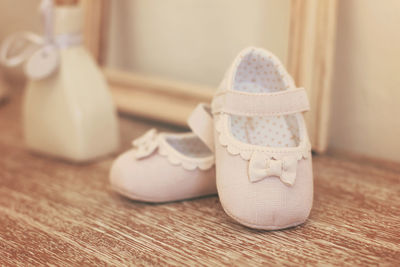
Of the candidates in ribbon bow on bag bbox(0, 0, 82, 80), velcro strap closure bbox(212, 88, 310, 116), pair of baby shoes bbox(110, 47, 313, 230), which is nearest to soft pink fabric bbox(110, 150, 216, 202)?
pair of baby shoes bbox(110, 47, 313, 230)

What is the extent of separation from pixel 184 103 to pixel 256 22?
0.23 m

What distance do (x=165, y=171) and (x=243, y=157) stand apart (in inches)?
5.6

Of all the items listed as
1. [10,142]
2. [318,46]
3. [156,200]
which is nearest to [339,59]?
[318,46]

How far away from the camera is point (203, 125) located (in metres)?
0.73

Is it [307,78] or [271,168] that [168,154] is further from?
[307,78]

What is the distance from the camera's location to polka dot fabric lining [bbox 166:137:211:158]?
0.79 metres

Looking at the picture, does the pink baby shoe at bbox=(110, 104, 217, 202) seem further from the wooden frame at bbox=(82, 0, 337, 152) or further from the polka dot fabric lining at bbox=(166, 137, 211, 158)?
the wooden frame at bbox=(82, 0, 337, 152)

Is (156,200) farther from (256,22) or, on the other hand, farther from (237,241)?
(256,22)

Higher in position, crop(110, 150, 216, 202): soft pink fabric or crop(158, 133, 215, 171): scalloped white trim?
crop(158, 133, 215, 171): scalloped white trim

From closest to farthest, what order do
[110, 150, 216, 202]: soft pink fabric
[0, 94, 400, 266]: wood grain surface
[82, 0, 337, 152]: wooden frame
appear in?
[0, 94, 400, 266]: wood grain surface, [110, 150, 216, 202]: soft pink fabric, [82, 0, 337, 152]: wooden frame

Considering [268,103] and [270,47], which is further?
[270,47]

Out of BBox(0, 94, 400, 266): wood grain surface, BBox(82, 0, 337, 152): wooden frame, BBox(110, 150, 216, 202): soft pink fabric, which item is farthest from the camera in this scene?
BBox(82, 0, 337, 152): wooden frame

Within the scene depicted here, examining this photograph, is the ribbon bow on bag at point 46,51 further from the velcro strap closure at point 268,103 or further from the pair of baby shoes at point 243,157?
the velcro strap closure at point 268,103

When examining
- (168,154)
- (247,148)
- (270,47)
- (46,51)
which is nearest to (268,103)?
(247,148)
